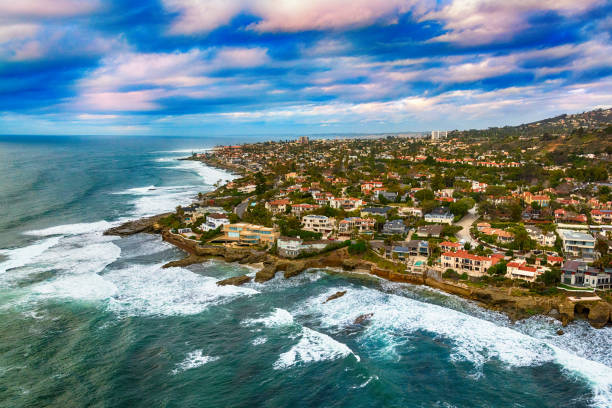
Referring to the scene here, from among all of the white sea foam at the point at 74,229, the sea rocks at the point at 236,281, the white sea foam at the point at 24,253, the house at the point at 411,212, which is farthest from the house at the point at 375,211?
the white sea foam at the point at 24,253

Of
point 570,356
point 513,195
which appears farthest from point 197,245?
point 513,195

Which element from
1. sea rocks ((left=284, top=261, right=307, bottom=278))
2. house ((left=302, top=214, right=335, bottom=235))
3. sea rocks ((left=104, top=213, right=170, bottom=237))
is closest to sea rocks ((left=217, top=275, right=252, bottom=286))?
sea rocks ((left=284, top=261, right=307, bottom=278))

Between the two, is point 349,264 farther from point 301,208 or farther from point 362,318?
point 301,208

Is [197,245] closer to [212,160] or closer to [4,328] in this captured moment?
[4,328]

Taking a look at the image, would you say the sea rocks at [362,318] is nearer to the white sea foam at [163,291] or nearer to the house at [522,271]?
the white sea foam at [163,291]

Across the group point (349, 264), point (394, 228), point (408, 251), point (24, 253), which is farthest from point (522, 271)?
point (24, 253)

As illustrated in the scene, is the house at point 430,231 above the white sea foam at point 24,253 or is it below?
above

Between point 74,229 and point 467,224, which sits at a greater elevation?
→ point 74,229
